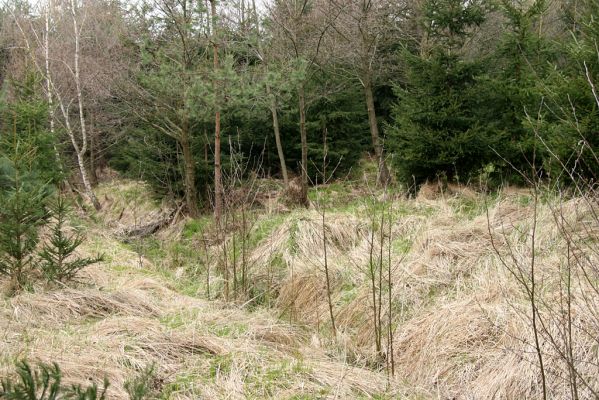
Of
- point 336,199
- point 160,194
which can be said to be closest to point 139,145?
point 160,194

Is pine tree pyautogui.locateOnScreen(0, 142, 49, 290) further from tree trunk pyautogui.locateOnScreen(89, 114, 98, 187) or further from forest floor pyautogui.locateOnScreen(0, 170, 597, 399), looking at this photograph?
tree trunk pyautogui.locateOnScreen(89, 114, 98, 187)

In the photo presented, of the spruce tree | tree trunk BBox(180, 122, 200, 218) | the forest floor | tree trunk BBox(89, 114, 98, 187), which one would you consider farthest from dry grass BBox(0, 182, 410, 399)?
tree trunk BBox(89, 114, 98, 187)

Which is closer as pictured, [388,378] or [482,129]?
[388,378]

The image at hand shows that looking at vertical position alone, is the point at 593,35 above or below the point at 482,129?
above

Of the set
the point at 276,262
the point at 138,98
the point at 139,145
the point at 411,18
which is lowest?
the point at 276,262

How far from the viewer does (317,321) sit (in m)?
4.88

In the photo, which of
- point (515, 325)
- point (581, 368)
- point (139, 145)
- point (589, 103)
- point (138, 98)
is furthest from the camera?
point (139, 145)

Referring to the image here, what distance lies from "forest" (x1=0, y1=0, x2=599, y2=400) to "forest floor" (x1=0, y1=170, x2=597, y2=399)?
0.07ft

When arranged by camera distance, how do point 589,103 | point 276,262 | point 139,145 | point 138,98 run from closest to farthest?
point 589,103
point 276,262
point 138,98
point 139,145

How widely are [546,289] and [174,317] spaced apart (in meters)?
3.00

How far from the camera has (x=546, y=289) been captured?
4.17m

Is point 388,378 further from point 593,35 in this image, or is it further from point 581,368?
point 593,35

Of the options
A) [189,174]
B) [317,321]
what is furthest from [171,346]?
[189,174]

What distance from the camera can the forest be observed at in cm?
330
